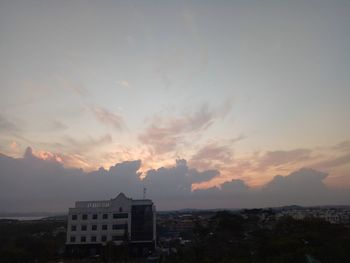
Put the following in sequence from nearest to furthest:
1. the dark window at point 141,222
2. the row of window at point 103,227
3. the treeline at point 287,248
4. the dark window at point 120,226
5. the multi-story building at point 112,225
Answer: the treeline at point 287,248, the multi-story building at point 112,225, the dark window at point 141,222, the dark window at point 120,226, the row of window at point 103,227

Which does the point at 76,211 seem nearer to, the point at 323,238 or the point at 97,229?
the point at 97,229

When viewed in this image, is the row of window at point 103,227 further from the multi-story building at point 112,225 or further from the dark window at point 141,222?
the dark window at point 141,222

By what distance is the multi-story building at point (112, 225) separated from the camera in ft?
191

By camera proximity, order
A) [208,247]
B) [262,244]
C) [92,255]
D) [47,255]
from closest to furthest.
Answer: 1. [262,244]
2. [208,247]
3. [47,255]
4. [92,255]

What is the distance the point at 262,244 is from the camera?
36406 mm

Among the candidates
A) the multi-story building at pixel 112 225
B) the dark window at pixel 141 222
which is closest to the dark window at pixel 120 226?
the multi-story building at pixel 112 225

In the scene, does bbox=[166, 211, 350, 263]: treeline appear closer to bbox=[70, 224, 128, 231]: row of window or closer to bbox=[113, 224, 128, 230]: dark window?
bbox=[113, 224, 128, 230]: dark window

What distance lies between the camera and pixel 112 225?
2327 inches

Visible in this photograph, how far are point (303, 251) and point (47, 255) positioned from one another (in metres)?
35.6

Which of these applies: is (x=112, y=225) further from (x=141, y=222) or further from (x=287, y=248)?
(x=287, y=248)

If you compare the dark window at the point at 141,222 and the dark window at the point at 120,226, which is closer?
the dark window at the point at 141,222

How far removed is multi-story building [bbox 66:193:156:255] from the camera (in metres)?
58.2

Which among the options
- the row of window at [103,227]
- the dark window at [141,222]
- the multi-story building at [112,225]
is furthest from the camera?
the row of window at [103,227]


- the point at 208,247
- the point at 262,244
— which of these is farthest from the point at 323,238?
→ the point at 208,247
